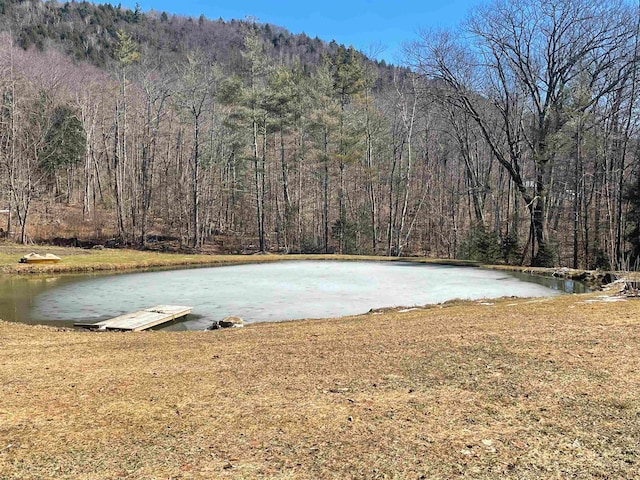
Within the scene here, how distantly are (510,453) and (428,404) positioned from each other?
79 centimetres

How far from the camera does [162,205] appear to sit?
36188mm

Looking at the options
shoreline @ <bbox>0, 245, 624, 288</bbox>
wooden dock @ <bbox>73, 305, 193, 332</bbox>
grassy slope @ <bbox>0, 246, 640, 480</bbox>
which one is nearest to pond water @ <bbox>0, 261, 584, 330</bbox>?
wooden dock @ <bbox>73, 305, 193, 332</bbox>

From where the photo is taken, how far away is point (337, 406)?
334 cm

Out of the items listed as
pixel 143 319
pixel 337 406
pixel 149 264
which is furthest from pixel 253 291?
pixel 337 406

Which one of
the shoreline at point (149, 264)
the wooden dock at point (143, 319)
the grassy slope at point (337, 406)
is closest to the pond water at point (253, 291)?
the wooden dock at point (143, 319)

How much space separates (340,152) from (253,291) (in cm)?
1720

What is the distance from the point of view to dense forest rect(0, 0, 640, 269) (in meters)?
18.1

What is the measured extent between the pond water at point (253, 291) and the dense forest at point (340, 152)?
6311mm

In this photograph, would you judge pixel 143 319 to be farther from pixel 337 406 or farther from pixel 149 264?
pixel 149 264

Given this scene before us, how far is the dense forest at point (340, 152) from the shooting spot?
59.5ft

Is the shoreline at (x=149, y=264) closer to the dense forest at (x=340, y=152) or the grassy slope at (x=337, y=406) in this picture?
the dense forest at (x=340, y=152)

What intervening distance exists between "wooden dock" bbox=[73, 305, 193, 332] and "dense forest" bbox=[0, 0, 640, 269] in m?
13.9

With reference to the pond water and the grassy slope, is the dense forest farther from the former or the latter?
the grassy slope

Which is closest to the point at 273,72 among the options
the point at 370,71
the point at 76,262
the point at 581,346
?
the point at 370,71
